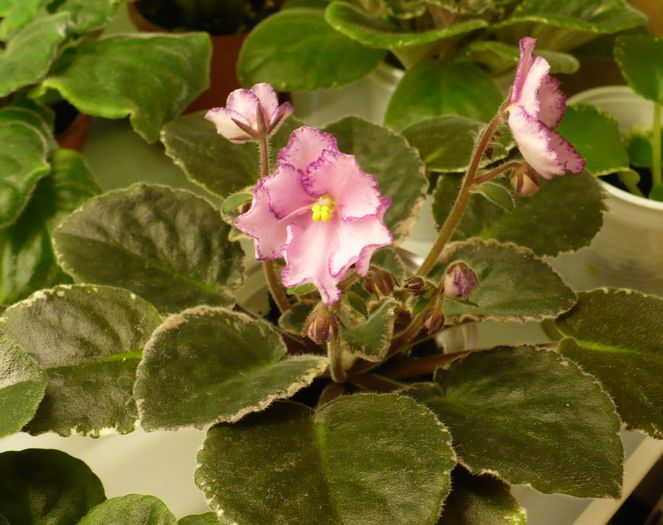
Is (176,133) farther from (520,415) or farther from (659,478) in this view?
(659,478)

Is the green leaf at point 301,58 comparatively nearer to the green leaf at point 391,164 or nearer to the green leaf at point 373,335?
the green leaf at point 391,164

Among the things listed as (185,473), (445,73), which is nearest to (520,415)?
(185,473)

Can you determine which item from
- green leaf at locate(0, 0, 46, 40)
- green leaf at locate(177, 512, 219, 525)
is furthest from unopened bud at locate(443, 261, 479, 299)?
green leaf at locate(0, 0, 46, 40)

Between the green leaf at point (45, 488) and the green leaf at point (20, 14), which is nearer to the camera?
the green leaf at point (45, 488)

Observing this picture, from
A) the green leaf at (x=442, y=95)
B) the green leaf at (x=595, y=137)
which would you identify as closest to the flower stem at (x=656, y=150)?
the green leaf at (x=595, y=137)

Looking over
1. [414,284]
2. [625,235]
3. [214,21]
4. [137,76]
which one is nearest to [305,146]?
[414,284]
